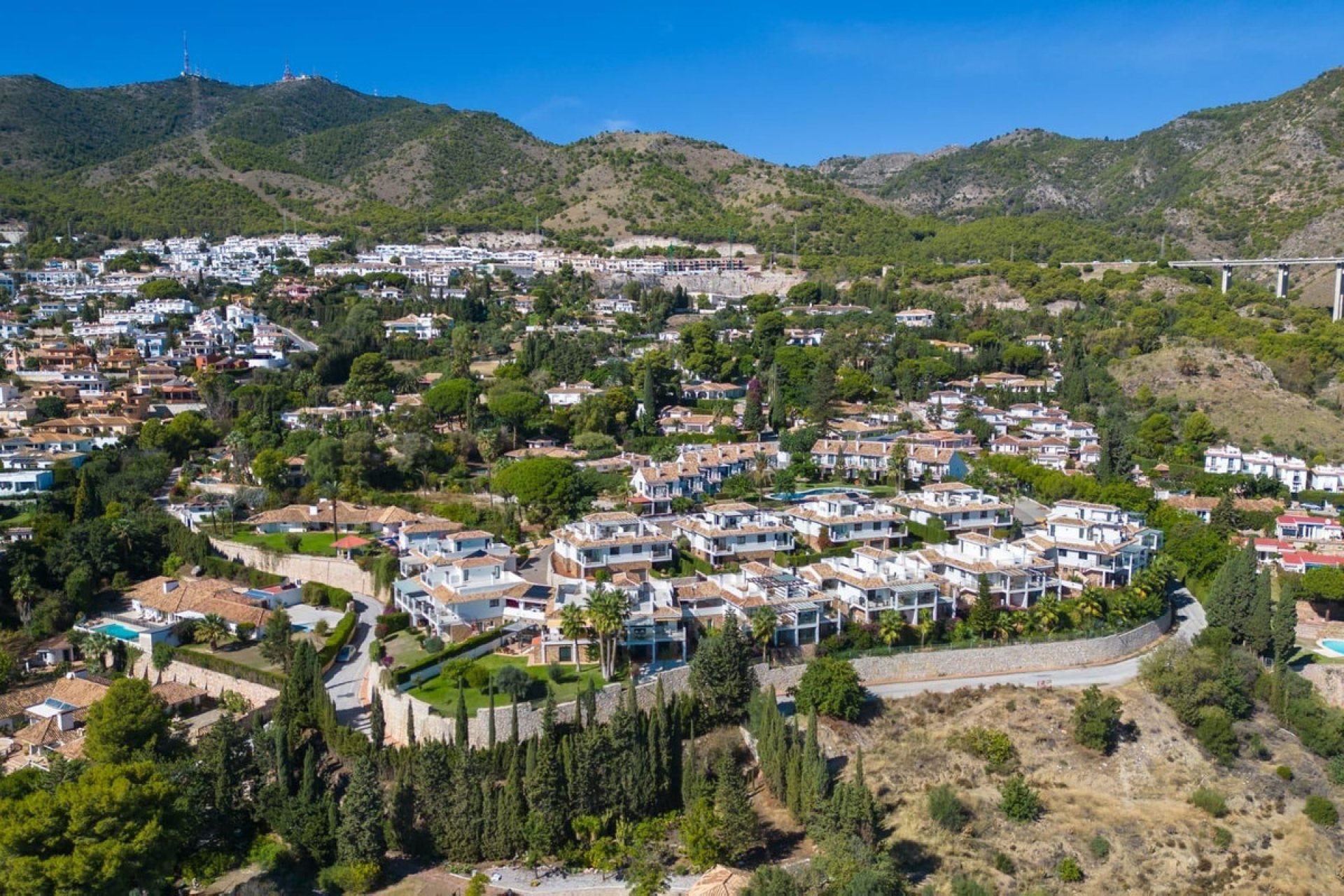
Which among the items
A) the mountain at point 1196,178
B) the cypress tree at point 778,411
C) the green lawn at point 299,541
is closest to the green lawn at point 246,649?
the green lawn at point 299,541

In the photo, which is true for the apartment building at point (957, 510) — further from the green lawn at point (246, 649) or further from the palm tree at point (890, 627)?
the green lawn at point (246, 649)

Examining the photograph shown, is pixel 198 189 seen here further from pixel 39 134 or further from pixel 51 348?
pixel 51 348

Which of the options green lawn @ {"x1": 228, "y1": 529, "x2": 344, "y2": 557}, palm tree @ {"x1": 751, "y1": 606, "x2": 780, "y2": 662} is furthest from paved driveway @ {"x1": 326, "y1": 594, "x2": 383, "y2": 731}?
A: palm tree @ {"x1": 751, "y1": 606, "x2": 780, "y2": 662}

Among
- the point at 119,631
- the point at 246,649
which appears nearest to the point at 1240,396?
the point at 246,649

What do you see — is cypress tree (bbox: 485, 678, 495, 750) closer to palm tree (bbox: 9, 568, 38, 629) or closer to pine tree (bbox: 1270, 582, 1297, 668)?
palm tree (bbox: 9, 568, 38, 629)

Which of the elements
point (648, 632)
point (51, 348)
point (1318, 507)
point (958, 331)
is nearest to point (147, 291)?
point (51, 348)

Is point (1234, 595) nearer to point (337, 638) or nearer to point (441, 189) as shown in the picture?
point (337, 638)

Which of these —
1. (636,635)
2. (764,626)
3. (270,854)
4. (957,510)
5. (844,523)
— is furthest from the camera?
(957,510)
